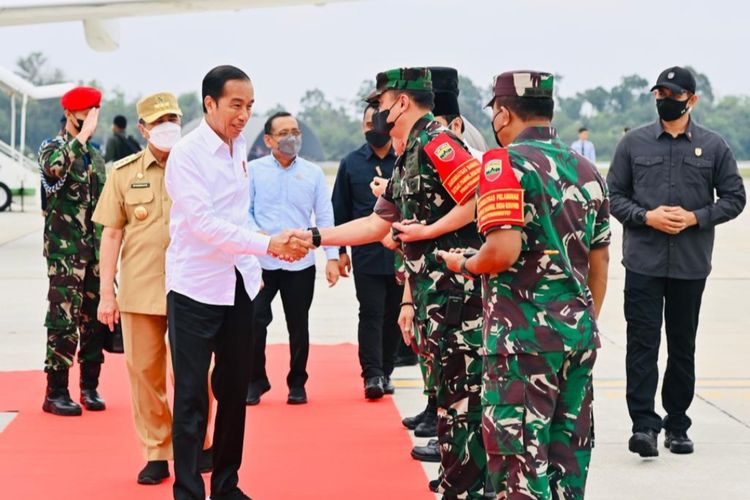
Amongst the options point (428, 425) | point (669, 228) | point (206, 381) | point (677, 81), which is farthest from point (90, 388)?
point (677, 81)

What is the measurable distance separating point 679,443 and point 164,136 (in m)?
3.06

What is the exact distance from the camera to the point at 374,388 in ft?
27.5

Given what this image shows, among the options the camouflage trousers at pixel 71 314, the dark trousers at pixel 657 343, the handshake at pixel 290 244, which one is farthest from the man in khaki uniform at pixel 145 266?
the dark trousers at pixel 657 343

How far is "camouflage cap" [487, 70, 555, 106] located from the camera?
4355 millimetres

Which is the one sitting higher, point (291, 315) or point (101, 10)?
point (101, 10)

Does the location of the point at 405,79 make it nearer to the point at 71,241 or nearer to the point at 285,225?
the point at 71,241

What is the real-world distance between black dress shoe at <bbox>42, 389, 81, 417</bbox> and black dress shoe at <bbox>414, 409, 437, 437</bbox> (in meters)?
2.06

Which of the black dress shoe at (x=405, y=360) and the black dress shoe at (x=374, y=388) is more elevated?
the black dress shoe at (x=374, y=388)

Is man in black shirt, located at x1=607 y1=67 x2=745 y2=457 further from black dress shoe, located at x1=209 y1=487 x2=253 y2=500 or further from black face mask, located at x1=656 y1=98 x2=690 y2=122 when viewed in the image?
black dress shoe, located at x1=209 y1=487 x2=253 y2=500

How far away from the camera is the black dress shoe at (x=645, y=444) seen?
6633 mm

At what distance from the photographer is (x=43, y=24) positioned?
933 inches

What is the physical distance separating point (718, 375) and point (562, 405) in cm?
519

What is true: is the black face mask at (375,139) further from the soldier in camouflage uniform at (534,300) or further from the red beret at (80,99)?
the soldier in camouflage uniform at (534,300)

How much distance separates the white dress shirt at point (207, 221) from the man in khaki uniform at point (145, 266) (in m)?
0.63
